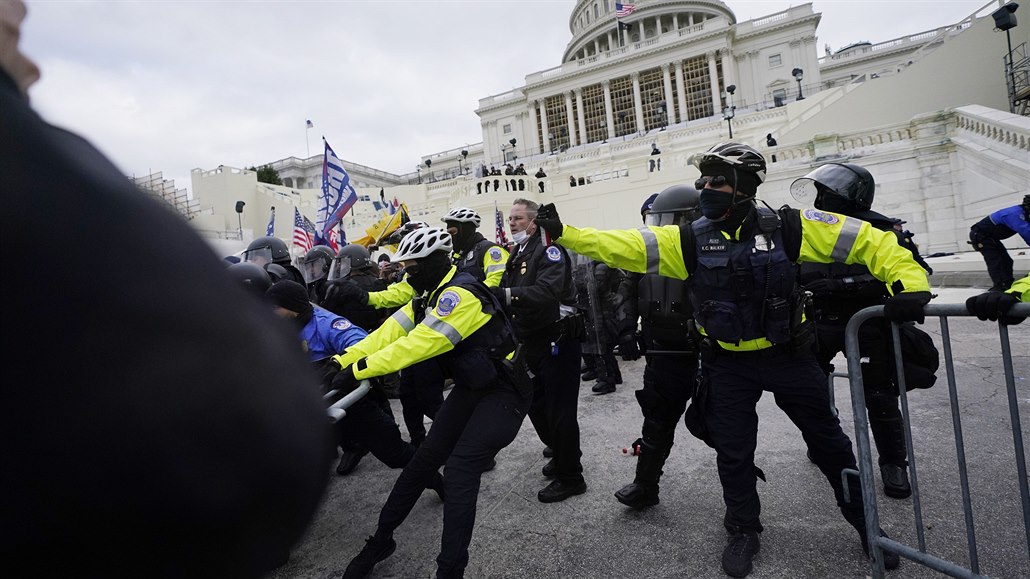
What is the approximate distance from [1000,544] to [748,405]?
1.43 m

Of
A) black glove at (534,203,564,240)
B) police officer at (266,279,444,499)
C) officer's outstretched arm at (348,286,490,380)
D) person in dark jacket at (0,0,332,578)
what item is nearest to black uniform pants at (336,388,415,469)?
police officer at (266,279,444,499)

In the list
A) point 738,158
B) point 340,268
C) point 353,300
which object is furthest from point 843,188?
point 340,268

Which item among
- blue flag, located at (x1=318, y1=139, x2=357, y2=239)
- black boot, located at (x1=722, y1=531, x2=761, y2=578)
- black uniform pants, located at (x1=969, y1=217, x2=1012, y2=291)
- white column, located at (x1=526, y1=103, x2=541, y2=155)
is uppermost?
white column, located at (x1=526, y1=103, x2=541, y2=155)

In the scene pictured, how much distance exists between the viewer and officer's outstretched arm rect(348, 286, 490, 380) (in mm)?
2881

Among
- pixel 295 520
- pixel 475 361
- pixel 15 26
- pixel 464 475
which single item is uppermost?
pixel 15 26

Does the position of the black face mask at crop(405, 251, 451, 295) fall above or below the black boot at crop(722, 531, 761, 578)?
above

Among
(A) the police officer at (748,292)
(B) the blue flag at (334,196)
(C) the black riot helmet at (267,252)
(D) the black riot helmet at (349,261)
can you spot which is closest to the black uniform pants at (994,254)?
(A) the police officer at (748,292)

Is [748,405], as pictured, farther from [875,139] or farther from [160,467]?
[875,139]

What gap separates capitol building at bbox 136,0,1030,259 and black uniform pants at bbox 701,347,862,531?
110 inches

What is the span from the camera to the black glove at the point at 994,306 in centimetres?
201

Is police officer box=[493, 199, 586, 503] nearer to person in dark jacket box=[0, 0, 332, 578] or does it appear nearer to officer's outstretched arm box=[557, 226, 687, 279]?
officer's outstretched arm box=[557, 226, 687, 279]

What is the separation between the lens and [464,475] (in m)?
2.79

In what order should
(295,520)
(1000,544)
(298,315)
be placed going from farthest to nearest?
1. (298,315)
2. (1000,544)
3. (295,520)

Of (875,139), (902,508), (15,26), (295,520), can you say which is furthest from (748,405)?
(875,139)
